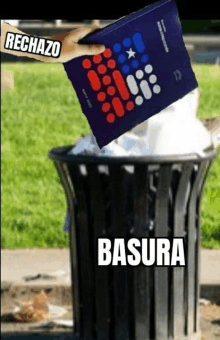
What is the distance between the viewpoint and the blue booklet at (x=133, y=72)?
1.23 m

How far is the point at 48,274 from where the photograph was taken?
4195 mm

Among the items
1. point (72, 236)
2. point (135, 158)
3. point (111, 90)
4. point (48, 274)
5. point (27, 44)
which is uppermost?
point (27, 44)

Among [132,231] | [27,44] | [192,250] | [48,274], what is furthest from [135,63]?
[48,274]

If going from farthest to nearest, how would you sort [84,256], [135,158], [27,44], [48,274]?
[48,274]
[84,256]
[135,158]
[27,44]

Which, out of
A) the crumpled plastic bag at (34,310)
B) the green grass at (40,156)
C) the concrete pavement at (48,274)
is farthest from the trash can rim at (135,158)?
the concrete pavement at (48,274)

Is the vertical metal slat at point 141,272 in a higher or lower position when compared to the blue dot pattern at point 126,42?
lower

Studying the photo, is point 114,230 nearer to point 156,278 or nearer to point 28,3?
point 156,278

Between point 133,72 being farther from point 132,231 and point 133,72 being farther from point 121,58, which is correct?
point 132,231

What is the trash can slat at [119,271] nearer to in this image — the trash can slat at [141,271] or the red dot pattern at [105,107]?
the trash can slat at [141,271]

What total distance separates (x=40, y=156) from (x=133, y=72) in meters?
Answer: 5.46

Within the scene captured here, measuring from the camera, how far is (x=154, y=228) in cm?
267

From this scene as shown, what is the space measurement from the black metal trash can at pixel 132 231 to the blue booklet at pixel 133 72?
1150 millimetres

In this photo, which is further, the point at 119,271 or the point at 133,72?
the point at 119,271

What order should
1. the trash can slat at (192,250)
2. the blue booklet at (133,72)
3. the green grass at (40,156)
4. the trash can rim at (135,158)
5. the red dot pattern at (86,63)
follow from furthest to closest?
the green grass at (40,156)
the trash can slat at (192,250)
the trash can rim at (135,158)
the red dot pattern at (86,63)
the blue booklet at (133,72)
